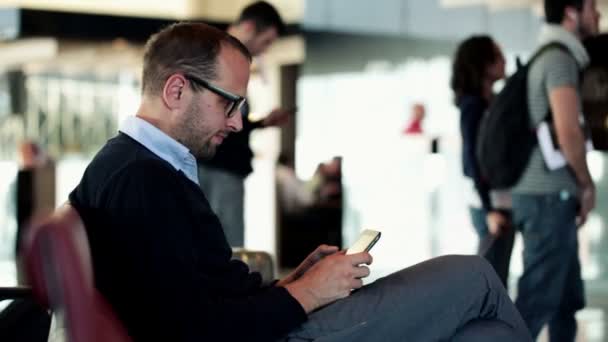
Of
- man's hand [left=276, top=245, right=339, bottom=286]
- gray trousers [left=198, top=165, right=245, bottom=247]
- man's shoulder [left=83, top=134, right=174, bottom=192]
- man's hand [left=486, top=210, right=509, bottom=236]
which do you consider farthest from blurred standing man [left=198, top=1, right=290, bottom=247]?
man's shoulder [left=83, top=134, right=174, bottom=192]

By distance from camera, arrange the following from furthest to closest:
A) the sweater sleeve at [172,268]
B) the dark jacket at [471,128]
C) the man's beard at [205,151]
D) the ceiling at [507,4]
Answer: the ceiling at [507,4] → the dark jacket at [471,128] → the man's beard at [205,151] → the sweater sleeve at [172,268]

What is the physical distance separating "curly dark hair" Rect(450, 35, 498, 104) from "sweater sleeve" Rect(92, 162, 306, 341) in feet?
8.70

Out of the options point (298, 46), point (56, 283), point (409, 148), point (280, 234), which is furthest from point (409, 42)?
point (56, 283)

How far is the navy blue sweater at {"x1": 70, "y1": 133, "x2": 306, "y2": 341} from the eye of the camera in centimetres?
216

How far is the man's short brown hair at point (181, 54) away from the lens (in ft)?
7.85

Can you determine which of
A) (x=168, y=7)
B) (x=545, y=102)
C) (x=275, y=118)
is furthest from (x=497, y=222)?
(x=168, y=7)

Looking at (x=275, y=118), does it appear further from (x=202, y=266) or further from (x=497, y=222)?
(x=202, y=266)

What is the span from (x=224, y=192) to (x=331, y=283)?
2.36m

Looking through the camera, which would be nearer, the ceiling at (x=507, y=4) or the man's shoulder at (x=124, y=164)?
the man's shoulder at (x=124, y=164)

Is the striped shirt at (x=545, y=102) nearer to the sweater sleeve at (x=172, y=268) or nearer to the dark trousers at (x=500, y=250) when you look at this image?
the dark trousers at (x=500, y=250)

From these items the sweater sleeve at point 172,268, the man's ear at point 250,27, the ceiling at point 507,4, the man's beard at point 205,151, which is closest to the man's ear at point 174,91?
the man's beard at point 205,151

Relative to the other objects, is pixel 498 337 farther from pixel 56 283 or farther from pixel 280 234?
pixel 280 234

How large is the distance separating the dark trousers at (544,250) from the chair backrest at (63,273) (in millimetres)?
2491

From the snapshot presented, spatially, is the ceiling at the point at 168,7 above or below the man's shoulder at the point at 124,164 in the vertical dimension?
A: above
